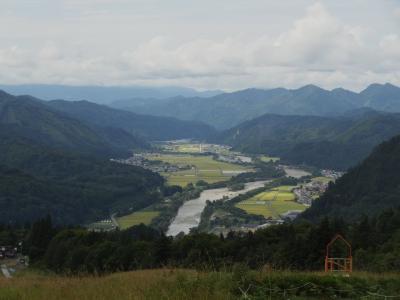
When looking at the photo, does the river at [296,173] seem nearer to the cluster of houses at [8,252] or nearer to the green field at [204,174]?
the green field at [204,174]

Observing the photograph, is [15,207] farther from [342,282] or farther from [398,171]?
[342,282]

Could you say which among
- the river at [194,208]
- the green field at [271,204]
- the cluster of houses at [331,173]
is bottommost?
the river at [194,208]

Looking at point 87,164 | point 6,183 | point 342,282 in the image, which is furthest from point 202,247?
point 87,164

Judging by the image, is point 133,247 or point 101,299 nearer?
point 101,299

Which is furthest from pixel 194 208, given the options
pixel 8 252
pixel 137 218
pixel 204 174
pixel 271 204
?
pixel 8 252

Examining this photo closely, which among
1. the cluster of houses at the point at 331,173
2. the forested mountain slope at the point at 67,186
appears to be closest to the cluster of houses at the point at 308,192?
the cluster of houses at the point at 331,173

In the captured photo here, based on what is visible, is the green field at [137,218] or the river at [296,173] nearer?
the green field at [137,218]
